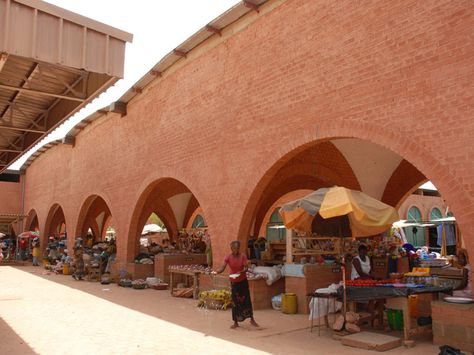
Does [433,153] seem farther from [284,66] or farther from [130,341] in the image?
[130,341]

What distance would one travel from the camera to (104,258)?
16.3m

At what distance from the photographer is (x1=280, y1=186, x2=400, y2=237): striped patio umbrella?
7297 mm

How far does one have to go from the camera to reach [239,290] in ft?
25.1

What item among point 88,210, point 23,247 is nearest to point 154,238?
point 23,247

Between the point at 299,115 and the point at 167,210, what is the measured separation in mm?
14252

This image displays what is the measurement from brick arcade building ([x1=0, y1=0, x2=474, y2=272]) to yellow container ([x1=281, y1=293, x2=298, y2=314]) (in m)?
1.76

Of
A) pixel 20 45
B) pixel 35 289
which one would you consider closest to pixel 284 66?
pixel 20 45

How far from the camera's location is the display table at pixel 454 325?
5.91 meters

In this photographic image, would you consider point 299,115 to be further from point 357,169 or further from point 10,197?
point 10,197

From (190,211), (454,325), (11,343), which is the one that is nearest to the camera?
(454,325)

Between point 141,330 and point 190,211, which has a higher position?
point 190,211

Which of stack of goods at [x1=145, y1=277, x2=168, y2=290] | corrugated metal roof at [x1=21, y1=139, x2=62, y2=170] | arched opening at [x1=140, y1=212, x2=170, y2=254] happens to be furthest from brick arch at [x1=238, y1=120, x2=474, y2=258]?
corrugated metal roof at [x1=21, y1=139, x2=62, y2=170]

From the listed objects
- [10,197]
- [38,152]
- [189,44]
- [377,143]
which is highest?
[189,44]

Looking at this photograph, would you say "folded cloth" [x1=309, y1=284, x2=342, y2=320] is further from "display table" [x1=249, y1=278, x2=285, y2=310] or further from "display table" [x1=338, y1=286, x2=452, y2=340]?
"display table" [x1=249, y1=278, x2=285, y2=310]
